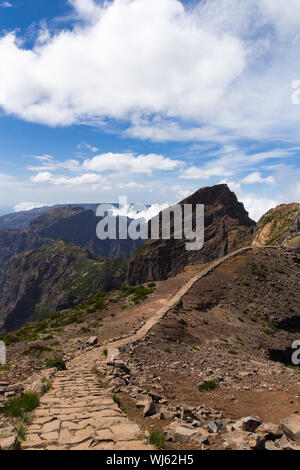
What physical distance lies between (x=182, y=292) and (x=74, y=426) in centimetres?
3662

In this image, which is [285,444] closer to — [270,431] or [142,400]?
[270,431]

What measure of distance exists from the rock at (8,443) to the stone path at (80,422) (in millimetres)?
581

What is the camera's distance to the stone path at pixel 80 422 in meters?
7.88

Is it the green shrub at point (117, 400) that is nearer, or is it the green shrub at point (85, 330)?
the green shrub at point (117, 400)

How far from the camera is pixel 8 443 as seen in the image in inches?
278

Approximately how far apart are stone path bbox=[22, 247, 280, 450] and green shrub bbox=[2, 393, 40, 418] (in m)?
0.33

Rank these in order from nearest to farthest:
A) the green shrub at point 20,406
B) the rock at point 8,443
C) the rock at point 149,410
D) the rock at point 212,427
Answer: the rock at point 8,443
the rock at point 212,427
the green shrub at point 20,406
the rock at point 149,410

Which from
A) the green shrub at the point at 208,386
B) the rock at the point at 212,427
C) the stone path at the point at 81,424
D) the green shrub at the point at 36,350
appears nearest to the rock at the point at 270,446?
the rock at the point at 212,427

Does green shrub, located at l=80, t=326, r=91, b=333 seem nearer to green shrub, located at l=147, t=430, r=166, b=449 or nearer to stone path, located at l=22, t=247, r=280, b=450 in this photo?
stone path, located at l=22, t=247, r=280, b=450

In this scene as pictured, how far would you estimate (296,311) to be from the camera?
4353 cm

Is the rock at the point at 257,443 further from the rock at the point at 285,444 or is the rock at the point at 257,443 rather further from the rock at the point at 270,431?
the rock at the point at 270,431

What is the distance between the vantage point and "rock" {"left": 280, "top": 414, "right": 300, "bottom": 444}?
8.67 metres

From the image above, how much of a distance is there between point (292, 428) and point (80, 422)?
23.1 feet
